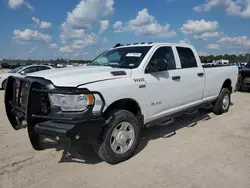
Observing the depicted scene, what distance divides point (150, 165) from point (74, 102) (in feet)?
5.07

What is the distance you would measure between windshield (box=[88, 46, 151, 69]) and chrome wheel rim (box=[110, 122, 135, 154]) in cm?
109

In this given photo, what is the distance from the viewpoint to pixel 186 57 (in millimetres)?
5629

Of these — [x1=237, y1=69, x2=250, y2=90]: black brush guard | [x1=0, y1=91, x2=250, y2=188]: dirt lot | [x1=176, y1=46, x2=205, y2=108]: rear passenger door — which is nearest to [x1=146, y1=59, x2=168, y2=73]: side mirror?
[x1=176, y1=46, x2=205, y2=108]: rear passenger door

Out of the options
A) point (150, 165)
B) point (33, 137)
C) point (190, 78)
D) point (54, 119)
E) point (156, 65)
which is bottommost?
point (150, 165)

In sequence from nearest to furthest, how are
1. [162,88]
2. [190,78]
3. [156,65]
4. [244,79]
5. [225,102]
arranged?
1. [156,65]
2. [162,88]
3. [190,78]
4. [225,102]
5. [244,79]

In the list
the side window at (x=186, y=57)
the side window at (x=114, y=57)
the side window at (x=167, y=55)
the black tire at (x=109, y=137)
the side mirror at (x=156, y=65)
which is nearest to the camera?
the black tire at (x=109, y=137)

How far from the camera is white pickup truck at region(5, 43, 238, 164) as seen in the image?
11.0 feet

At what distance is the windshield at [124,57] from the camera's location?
4.52m

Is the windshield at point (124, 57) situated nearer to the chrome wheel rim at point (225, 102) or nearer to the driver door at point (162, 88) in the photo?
the driver door at point (162, 88)

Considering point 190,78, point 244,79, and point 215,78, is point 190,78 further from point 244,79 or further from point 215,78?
point 244,79

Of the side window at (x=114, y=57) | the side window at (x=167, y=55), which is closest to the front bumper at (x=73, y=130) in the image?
the side window at (x=114, y=57)

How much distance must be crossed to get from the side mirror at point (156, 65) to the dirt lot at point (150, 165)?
144 centimetres

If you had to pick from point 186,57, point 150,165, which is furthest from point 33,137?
point 186,57

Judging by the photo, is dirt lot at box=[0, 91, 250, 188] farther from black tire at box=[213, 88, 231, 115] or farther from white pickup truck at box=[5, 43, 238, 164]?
black tire at box=[213, 88, 231, 115]
